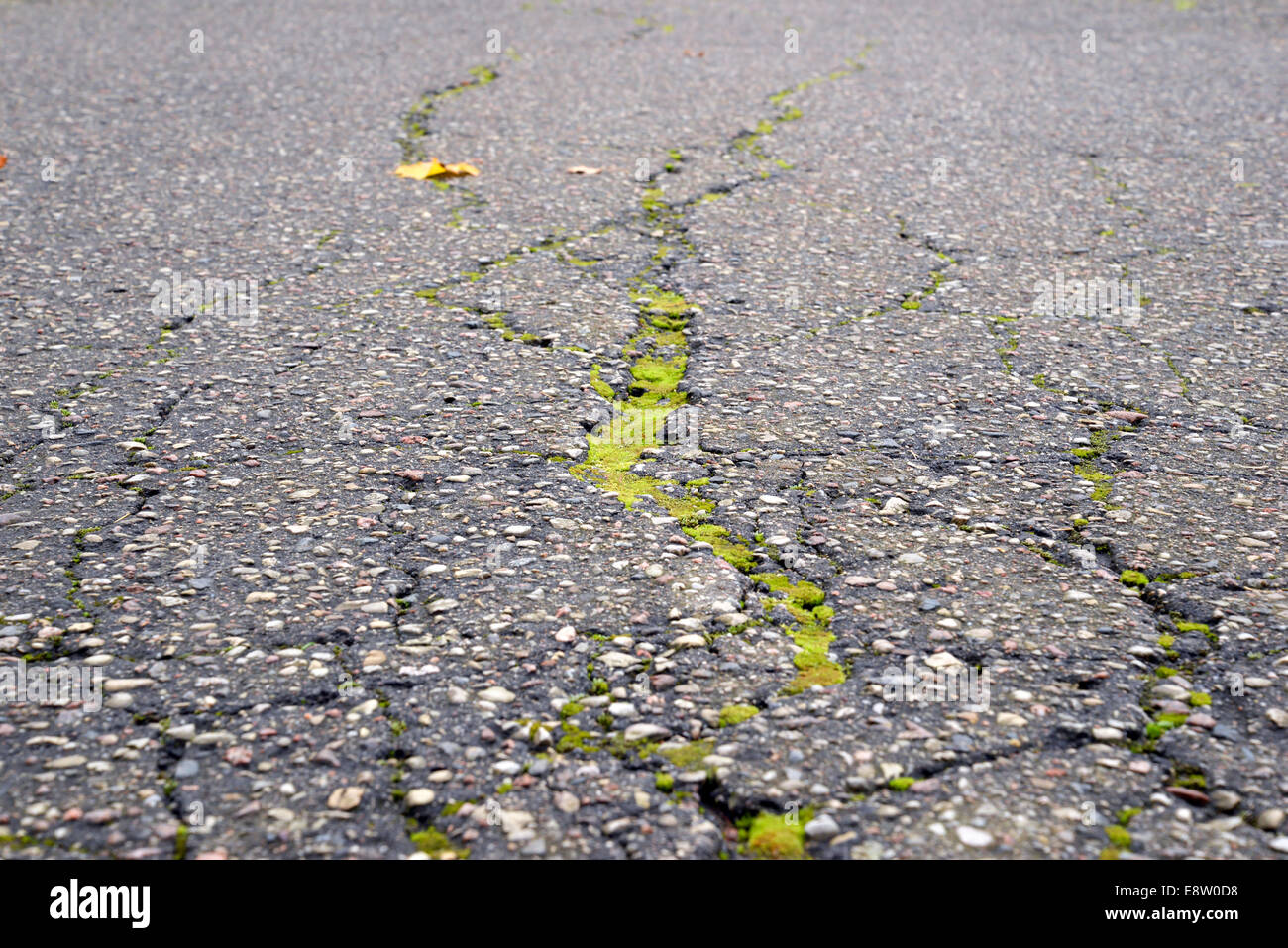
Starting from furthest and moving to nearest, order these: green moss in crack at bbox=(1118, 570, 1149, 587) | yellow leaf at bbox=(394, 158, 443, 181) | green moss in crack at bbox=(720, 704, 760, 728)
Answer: yellow leaf at bbox=(394, 158, 443, 181) → green moss in crack at bbox=(1118, 570, 1149, 587) → green moss in crack at bbox=(720, 704, 760, 728)

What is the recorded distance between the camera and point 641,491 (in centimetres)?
259

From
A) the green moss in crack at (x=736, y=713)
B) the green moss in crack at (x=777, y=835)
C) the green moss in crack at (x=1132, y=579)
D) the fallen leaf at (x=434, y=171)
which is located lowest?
the green moss in crack at (x=777, y=835)

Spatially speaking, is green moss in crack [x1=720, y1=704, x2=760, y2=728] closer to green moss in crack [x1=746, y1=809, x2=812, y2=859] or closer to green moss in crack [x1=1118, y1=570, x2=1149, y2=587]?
green moss in crack [x1=746, y1=809, x2=812, y2=859]

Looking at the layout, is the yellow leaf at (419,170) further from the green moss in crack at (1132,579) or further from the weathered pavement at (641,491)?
the green moss in crack at (1132,579)

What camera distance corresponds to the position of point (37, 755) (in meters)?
1.76

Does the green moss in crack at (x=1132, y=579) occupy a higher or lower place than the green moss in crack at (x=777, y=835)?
higher

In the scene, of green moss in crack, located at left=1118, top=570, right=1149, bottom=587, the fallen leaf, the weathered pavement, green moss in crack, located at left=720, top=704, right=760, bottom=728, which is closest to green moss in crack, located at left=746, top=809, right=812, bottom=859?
Answer: the weathered pavement

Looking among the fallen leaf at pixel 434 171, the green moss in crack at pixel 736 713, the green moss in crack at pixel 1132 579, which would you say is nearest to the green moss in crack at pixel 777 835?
the green moss in crack at pixel 736 713

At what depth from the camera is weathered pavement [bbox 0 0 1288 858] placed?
172 centimetres

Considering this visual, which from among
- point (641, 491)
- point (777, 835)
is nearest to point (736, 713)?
point (777, 835)

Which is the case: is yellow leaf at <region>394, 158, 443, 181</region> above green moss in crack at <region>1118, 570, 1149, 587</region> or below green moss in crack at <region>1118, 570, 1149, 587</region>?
above

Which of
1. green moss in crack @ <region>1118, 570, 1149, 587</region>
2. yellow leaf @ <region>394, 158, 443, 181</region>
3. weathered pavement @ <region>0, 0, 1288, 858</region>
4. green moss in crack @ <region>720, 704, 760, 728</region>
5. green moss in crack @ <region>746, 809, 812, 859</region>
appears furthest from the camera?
yellow leaf @ <region>394, 158, 443, 181</region>

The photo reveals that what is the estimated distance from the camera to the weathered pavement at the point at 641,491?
172 cm
